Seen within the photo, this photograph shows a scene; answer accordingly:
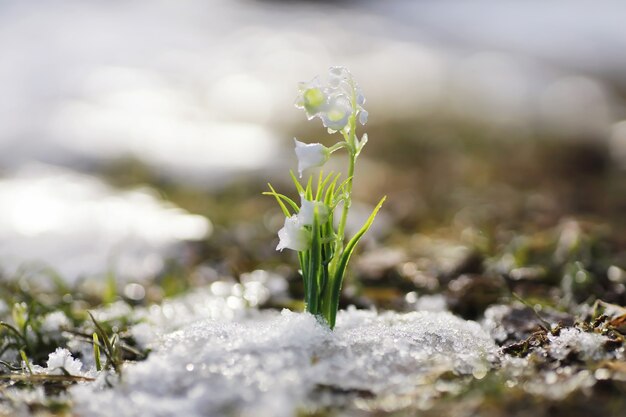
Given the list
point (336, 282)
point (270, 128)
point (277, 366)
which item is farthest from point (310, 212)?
point (270, 128)

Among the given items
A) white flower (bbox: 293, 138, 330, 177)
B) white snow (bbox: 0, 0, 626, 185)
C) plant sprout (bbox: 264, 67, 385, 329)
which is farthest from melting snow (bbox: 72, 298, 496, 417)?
white snow (bbox: 0, 0, 626, 185)

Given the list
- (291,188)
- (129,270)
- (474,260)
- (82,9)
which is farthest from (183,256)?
(82,9)

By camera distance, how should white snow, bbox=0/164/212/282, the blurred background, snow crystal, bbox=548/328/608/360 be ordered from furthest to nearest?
the blurred background → white snow, bbox=0/164/212/282 → snow crystal, bbox=548/328/608/360

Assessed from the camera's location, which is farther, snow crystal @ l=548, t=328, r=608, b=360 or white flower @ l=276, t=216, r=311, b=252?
white flower @ l=276, t=216, r=311, b=252

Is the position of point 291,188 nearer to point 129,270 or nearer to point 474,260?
point 129,270

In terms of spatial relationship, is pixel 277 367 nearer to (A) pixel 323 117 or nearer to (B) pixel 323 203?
(B) pixel 323 203

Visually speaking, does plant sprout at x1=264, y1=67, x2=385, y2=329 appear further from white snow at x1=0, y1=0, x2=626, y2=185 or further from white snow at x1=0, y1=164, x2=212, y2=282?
white snow at x1=0, y1=0, x2=626, y2=185

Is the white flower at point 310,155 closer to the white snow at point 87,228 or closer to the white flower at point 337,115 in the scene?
the white flower at point 337,115
